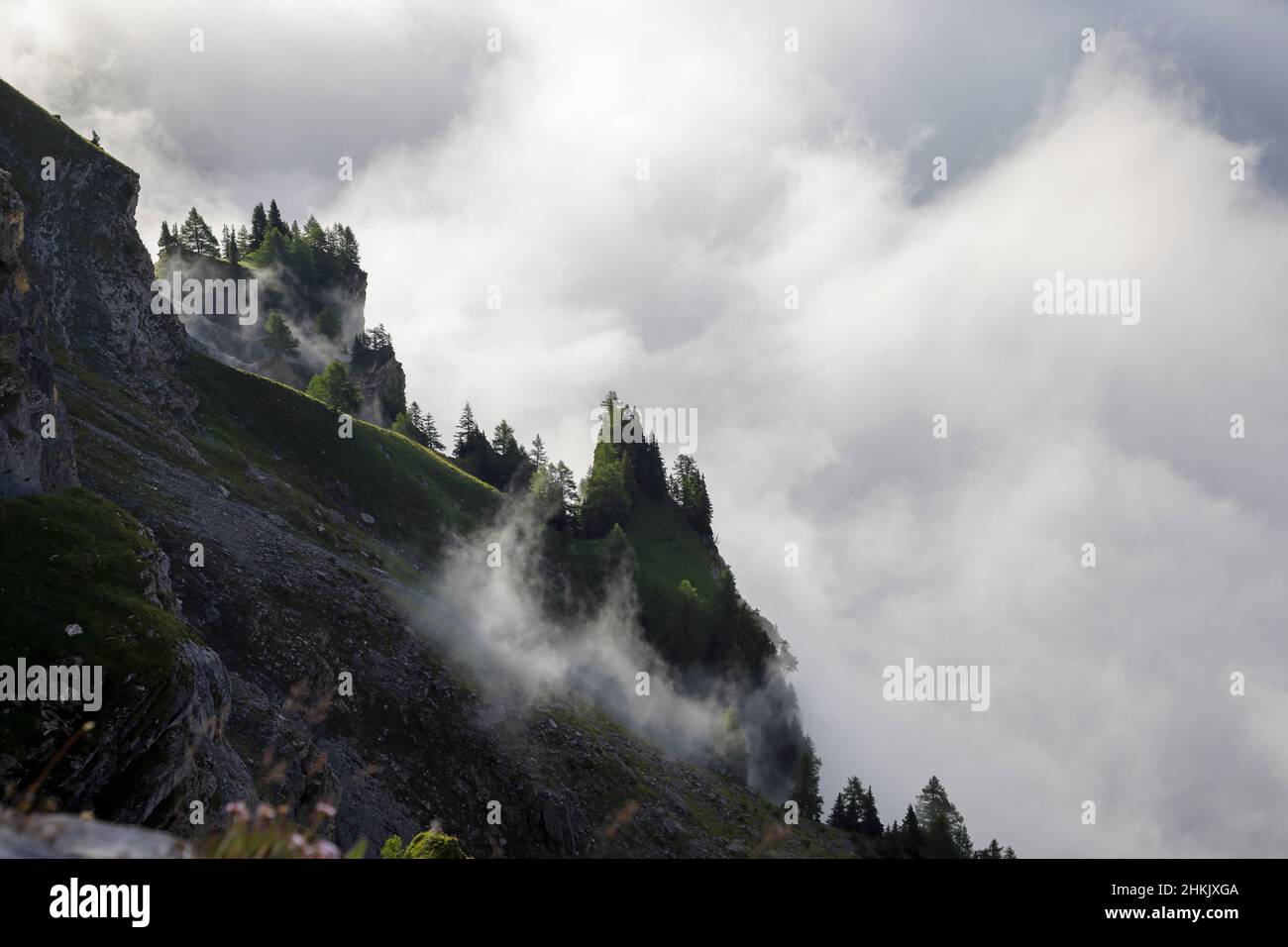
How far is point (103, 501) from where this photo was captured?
33969mm

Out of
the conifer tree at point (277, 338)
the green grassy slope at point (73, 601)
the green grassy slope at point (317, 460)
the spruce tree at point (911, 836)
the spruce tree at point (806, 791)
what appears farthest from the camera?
the conifer tree at point (277, 338)

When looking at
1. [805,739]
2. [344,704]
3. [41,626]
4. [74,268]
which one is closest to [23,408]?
[41,626]

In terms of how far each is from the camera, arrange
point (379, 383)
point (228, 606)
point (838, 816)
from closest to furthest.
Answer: point (228, 606) → point (838, 816) → point (379, 383)

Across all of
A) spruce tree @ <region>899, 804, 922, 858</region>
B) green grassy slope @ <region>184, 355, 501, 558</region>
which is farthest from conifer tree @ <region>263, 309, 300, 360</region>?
spruce tree @ <region>899, 804, 922, 858</region>

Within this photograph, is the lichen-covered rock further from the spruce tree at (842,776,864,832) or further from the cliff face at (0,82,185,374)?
the spruce tree at (842,776,864,832)

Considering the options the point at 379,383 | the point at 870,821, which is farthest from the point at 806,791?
the point at 379,383

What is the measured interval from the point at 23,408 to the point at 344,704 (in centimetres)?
2641

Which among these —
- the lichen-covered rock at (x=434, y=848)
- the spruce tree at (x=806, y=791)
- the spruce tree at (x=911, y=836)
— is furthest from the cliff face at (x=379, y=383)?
the lichen-covered rock at (x=434, y=848)

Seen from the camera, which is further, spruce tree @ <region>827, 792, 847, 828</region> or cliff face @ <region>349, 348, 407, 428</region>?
cliff face @ <region>349, 348, 407, 428</region>

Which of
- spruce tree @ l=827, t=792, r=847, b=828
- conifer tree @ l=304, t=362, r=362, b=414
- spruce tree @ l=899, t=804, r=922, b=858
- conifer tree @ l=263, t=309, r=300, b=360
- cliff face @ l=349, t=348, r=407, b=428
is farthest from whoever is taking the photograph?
cliff face @ l=349, t=348, r=407, b=428

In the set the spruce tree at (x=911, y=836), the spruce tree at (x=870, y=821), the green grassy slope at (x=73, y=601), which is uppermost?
the green grassy slope at (x=73, y=601)

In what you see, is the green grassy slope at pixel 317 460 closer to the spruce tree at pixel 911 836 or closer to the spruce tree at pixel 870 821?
the spruce tree at pixel 911 836

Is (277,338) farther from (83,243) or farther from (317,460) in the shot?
(83,243)
